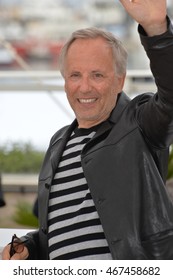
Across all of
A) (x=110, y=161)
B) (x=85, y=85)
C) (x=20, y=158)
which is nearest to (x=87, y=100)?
(x=85, y=85)

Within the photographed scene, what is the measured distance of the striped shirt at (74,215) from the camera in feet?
5.38

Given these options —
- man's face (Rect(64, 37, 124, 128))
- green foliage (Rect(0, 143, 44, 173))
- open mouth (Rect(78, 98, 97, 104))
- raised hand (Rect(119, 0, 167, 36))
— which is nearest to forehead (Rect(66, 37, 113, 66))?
Result: man's face (Rect(64, 37, 124, 128))

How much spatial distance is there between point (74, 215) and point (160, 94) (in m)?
0.40

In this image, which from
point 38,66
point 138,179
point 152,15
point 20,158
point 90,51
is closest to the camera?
point 152,15

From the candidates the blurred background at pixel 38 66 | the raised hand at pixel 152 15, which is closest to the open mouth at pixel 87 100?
the raised hand at pixel 152 15

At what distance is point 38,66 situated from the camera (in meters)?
6.83

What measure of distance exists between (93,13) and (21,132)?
190 cm

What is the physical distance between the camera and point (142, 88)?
6773 millimetres

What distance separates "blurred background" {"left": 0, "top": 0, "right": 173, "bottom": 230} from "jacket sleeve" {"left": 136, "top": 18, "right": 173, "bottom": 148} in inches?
176

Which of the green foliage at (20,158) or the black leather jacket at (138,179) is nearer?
the black leather jacket at (138,179)

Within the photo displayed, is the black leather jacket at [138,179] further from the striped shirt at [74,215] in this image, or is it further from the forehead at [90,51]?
the forehead at [90,51]

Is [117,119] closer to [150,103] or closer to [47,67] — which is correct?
[150,103]

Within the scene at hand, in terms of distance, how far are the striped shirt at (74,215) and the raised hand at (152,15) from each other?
430mm

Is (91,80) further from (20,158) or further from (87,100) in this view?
(20,158)
